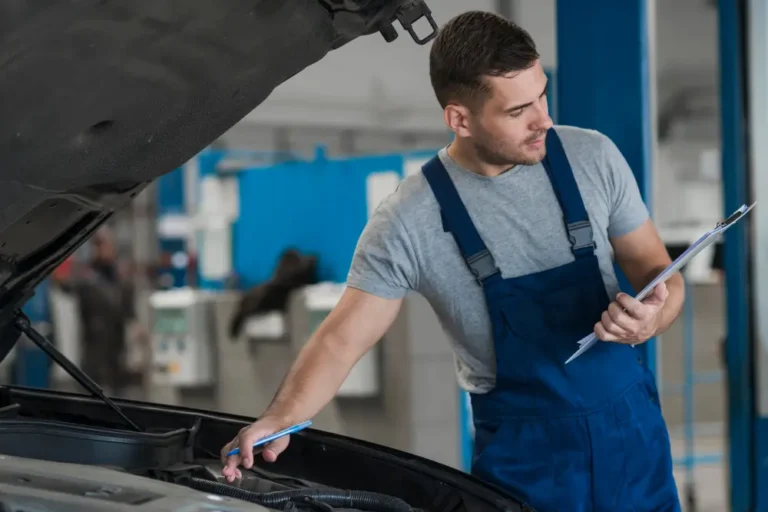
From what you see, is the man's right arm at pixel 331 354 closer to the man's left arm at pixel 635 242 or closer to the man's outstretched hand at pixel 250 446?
the man's outstretched hand at pixel 250 446

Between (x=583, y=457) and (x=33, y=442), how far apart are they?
101cm

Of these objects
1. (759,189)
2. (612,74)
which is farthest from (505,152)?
(759,189)

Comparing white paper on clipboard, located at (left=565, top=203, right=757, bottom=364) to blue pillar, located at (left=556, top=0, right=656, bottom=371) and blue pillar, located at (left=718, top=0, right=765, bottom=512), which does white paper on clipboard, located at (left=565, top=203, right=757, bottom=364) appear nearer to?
blue pillar, located at (left=556, top=0, right=656, bottom=371)

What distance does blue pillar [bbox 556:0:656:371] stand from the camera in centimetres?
270

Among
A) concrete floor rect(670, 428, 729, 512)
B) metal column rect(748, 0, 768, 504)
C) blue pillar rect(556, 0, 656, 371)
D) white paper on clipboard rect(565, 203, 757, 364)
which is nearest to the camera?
white paper on clipboard rect(565, 203, 757, 364)

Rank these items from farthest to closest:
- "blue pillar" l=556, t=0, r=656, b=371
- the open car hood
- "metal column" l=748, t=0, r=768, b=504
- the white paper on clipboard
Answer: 1. "metal column" l=748, t=0, r=768, b=504
2. "blue pillar" l=556, t=0, r=656, b=371
3. the white paper on clipboard
4. the open car hood

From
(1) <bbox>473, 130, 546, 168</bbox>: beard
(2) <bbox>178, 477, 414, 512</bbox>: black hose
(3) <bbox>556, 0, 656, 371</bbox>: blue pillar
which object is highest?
(3) <bbox>556, 0, 656, 371</bbox>: blue pillar

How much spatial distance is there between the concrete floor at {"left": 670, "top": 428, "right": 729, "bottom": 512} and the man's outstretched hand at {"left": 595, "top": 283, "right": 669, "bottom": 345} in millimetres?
3705

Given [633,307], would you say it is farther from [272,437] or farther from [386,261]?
[272,437]

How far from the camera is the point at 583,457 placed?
1.81 m

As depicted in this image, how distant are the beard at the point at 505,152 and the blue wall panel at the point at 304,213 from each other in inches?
164

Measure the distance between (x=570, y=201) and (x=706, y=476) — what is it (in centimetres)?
476

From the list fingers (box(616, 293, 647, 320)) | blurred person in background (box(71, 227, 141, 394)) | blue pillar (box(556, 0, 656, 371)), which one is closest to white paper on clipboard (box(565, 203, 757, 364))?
fingers (box(616, 293, 647, 320))

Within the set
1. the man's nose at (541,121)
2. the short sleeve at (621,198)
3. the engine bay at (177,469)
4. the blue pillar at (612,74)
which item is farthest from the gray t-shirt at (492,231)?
the blue pillar at (612,74)
